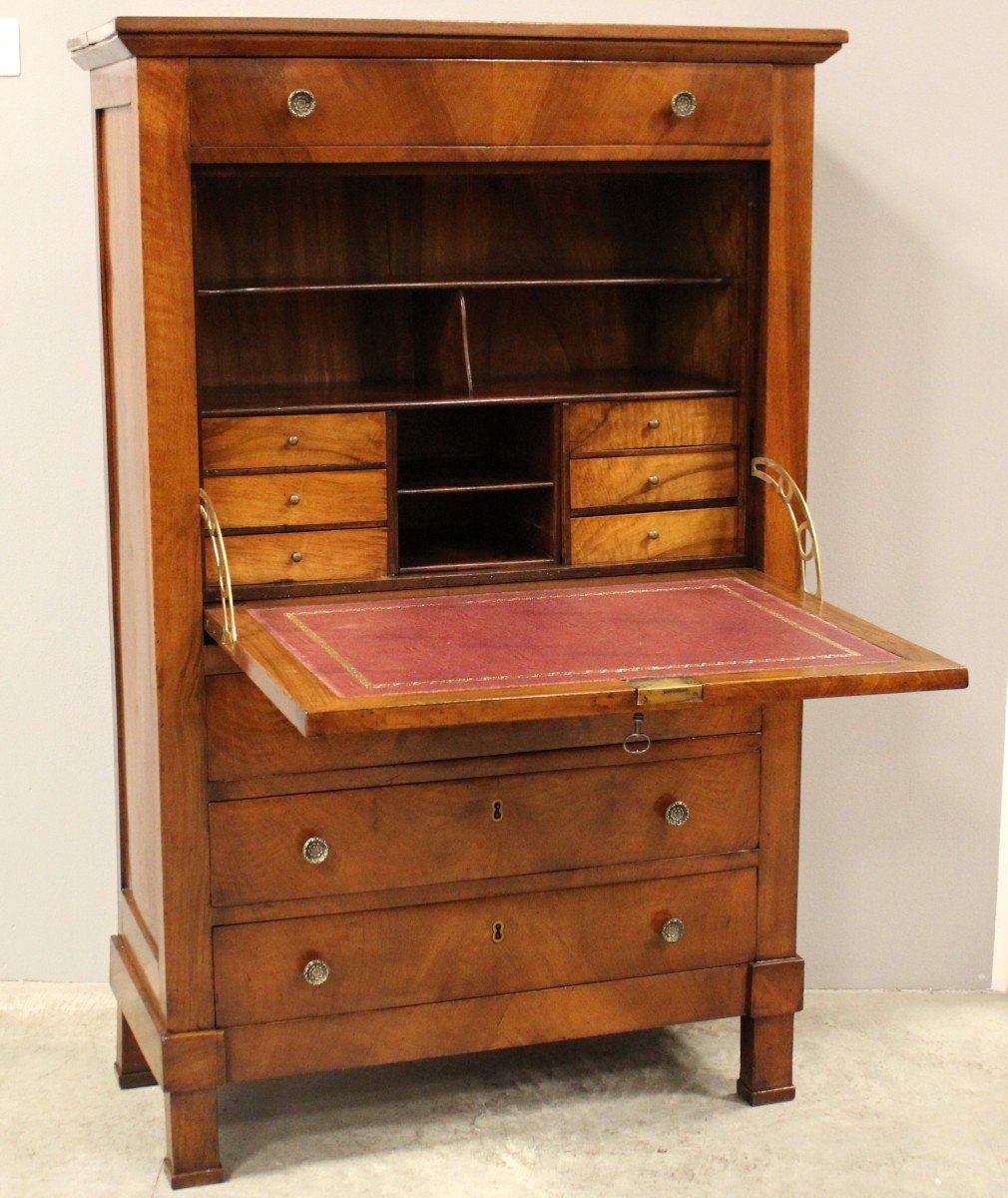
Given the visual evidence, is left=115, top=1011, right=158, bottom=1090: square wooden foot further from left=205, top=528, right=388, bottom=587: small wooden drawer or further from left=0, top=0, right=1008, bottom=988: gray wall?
left=205, top=528, right=388, bottom=587: small wooden drawer

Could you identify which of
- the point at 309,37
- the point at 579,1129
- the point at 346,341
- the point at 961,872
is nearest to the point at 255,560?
the point at 346,341

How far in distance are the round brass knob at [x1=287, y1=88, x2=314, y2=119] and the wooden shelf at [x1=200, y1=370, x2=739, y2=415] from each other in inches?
18.5

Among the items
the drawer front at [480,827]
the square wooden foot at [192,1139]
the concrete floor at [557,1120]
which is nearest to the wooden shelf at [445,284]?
the drawer front at [480,827]

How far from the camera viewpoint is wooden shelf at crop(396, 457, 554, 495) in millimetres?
3012

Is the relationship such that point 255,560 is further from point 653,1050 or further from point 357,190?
point 653,1050

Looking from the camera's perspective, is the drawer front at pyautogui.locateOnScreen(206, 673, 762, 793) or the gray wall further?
the gray wall

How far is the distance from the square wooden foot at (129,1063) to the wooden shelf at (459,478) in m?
1.15

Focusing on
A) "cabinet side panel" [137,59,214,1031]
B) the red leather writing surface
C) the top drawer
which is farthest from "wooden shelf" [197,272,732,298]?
the red leather writing surface

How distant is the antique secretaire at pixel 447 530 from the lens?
2721mm

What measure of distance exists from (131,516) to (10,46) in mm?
1007

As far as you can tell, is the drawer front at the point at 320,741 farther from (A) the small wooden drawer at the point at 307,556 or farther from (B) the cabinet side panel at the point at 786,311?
(B) the cabinet side panel at the point at 786,311

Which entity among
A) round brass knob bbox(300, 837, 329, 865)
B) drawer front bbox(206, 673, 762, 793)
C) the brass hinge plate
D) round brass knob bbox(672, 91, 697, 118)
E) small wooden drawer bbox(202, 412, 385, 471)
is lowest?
round brass knob bbox(300, 837, 329, 865)

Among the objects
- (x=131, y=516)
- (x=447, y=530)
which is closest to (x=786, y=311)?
(x=447, y=530)

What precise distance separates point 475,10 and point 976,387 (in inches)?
49.7
